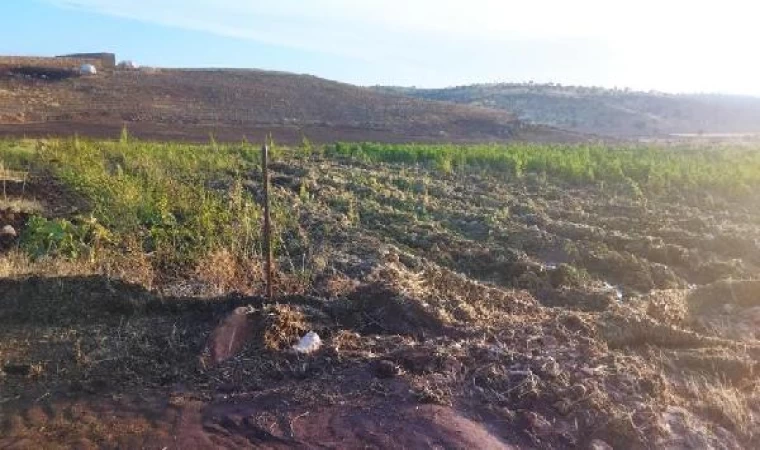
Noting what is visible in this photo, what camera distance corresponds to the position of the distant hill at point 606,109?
2596 inches

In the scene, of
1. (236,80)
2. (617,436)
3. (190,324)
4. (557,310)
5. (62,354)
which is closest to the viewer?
(617,436)

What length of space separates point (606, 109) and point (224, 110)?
43.0 m

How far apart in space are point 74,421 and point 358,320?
8.42 ft

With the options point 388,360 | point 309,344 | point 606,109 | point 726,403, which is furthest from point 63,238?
point 606,109

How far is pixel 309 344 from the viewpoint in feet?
18.7

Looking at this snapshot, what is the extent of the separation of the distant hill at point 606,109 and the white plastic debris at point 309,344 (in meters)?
57.4

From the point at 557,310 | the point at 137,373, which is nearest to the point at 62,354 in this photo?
the point at 137,373

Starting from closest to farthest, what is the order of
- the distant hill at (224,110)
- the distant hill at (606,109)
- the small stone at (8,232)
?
the small stone at (8,232) < the distant hill at (224,110) < the distant hill at (606,109)

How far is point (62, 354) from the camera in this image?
549cm

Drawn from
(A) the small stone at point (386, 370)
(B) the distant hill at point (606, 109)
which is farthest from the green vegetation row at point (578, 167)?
(B) the distant hill at point (606, 109)

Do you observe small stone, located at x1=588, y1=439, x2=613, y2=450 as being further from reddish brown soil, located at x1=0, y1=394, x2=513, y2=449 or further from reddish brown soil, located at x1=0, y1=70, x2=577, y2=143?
reddish brown soil, located at x1=0, y1=70, x2=577, y2=143

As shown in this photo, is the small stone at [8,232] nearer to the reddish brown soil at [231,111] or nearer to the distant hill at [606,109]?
the reddish brown soil at [231,111]

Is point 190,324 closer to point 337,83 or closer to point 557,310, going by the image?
point 557,310

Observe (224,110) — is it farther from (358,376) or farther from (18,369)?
(358,376)
